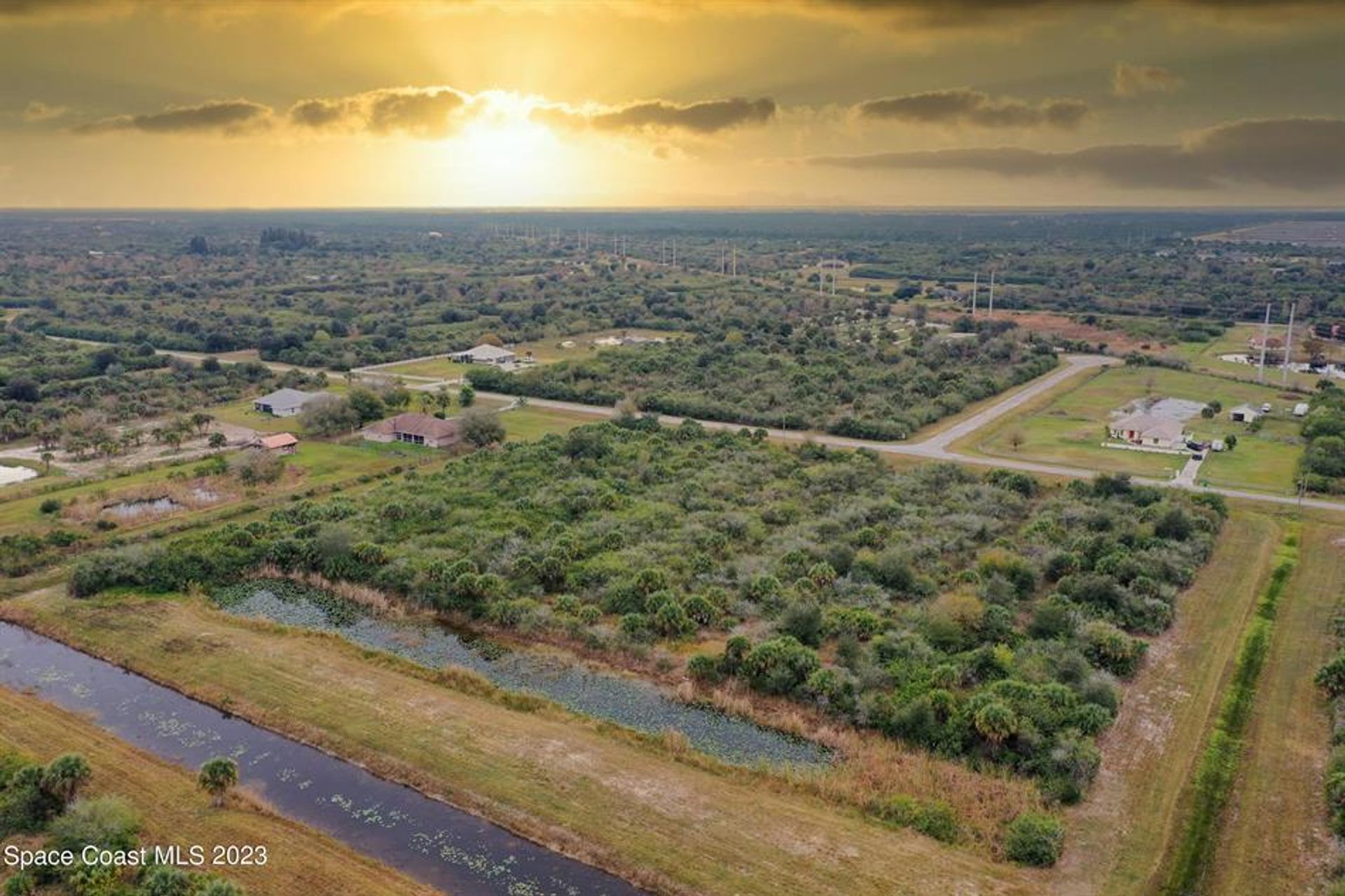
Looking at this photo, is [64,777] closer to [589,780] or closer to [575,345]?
[589,780]

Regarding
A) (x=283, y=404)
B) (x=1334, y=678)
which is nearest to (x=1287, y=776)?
(x=1334, y=678)

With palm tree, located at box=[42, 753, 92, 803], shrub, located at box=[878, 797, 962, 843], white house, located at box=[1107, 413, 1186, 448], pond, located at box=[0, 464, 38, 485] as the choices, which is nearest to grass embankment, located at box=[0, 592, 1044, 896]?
shrub, located at box=[878, 797, 962, 843]

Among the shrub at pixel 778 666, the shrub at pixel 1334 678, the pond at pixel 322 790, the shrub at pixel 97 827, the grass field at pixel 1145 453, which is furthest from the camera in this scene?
the grass field at pixel 1145 453

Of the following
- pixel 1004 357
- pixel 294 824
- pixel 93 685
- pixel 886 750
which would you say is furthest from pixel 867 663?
pixel 1004 357

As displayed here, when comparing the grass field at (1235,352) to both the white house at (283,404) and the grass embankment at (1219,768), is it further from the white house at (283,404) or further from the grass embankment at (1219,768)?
the white house at (283,404)

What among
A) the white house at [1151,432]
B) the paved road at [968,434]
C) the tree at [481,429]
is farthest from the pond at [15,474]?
the white house at [1151,432]

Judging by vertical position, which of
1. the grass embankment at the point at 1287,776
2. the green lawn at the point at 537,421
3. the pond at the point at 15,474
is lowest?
the grass embankment at the point at 1287,776
